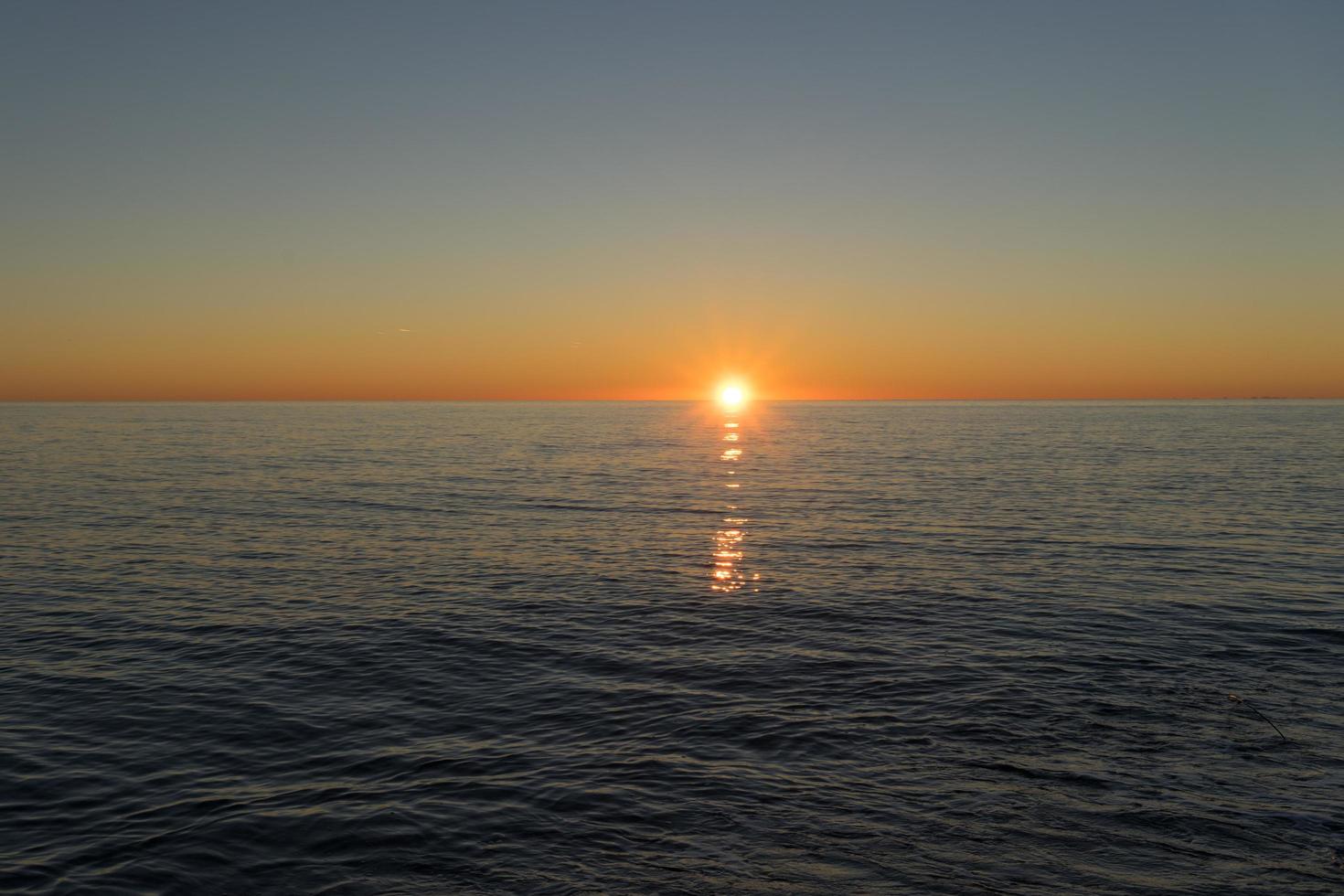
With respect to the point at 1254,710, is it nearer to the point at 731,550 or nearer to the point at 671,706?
the point at 671,706

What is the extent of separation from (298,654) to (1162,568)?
3598 cm

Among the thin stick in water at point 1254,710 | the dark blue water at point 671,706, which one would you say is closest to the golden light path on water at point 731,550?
the dark blue water at point 671,706

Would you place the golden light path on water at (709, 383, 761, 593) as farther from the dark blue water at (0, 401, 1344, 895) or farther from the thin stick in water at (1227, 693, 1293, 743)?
the thin stick in water at (1227, 693, 1293, 743)

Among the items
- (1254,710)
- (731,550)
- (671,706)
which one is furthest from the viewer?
(731,550)

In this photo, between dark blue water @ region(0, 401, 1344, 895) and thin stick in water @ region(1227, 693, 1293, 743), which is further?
thin stick in water @ region(1227, 693, 1293, 743)

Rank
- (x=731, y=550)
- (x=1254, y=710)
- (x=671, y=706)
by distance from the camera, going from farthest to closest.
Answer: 1. (x=731, y=550)
2. (x=671, y=706)
3. (x=1254, y=710)

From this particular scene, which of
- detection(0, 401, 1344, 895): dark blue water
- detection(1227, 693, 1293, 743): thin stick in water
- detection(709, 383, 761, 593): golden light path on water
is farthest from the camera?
detection(709, 383, 761, 593): golden light path on water

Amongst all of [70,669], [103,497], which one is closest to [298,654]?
[70,669]

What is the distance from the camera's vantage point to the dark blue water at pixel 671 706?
49.0 ft

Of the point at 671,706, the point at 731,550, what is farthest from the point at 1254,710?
the point at 731,550

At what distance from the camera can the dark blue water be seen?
14945 millimetres

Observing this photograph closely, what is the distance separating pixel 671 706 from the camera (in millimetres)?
22375

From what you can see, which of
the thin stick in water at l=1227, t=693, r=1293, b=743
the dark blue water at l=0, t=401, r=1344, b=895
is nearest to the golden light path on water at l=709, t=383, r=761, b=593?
the dark blue water at l=0, t=401, r=1344, b=895

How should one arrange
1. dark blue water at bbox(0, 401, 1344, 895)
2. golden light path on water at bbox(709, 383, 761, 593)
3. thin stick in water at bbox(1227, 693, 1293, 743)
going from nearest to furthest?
dark blue water at bbox(0, 401, 1344, 895), thin stick in water at bbox(1227, 693, 1293, 743), golden light path on water at bbox(709, 383, 761, 593)
